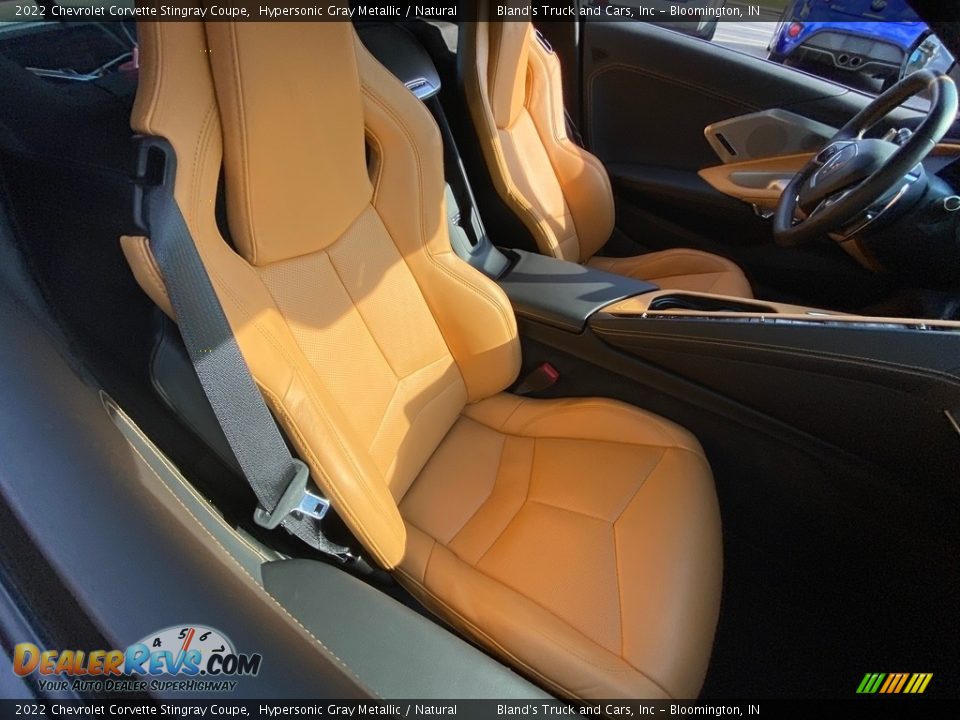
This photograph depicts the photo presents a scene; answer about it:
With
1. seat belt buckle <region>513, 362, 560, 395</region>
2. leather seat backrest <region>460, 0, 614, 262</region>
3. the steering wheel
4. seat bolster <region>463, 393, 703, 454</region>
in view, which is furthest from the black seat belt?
the steering wheel

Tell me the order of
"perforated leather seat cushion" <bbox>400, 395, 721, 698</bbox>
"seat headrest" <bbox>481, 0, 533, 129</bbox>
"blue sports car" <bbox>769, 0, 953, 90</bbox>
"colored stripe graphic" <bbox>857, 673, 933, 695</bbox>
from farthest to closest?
"blue sports car" <bbox>769, 0, 953, 90</bbox> < "seat headrest" <bbox>481, 0, 533, 129</bbox> < "colored stripe graphic" <bbox>857, 673, 933, 695</bbox> < "perforated leather seat cushion" <bbox>400, 395, 721, 698</bbox>

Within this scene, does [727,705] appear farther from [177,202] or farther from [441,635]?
[177,202]

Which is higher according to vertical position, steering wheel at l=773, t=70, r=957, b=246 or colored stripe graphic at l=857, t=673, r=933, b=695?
steering wheel at l=773, t=70, r=957, b=246

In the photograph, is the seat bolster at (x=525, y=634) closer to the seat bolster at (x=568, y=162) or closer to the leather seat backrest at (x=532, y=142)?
the leather seat backrest at (x=532, y=142)

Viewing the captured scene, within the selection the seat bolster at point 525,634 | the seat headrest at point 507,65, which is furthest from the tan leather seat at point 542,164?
the seat bolster at point 525,634

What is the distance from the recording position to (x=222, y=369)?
662 mm

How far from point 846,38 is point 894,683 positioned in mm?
2017

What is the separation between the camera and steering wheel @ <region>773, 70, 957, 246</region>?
42.7 inches

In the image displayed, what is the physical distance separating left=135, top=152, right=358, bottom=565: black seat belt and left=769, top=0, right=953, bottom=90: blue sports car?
80.3 inches

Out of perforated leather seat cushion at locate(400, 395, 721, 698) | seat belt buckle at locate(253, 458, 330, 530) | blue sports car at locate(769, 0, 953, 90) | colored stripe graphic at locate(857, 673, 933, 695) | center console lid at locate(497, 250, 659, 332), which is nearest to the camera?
seat belt buckle at locate(253, 458, 330, 530)

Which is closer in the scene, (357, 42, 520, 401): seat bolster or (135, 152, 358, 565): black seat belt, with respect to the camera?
(135, 152, 358, 565): black seat belt

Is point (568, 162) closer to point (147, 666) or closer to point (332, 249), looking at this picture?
point (332, 249)

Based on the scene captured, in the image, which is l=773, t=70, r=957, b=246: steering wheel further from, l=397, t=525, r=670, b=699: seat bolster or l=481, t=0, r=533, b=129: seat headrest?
→ l=397, t=525, r=670, b=699: seat bolster

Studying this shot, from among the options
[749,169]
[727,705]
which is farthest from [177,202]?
[749,169]
